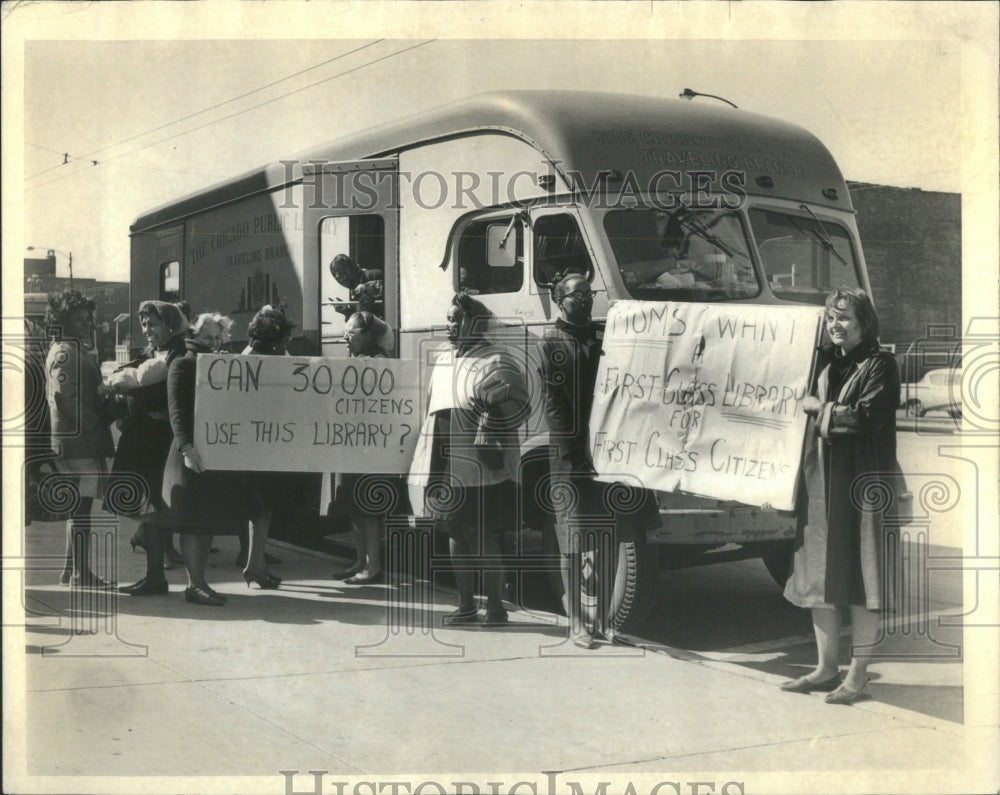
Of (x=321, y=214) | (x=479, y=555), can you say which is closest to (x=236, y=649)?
(x=479, y=555)

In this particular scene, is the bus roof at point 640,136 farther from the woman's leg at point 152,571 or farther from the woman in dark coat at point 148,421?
the woman's leg at point 152,571

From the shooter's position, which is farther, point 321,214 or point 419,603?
point 321,214

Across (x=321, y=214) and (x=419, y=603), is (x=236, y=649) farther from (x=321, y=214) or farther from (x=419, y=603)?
(x=321, y=214)

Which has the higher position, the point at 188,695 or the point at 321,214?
the point at 321,214

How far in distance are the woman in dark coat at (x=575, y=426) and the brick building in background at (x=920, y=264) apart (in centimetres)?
175

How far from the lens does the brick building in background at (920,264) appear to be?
6.26 meters

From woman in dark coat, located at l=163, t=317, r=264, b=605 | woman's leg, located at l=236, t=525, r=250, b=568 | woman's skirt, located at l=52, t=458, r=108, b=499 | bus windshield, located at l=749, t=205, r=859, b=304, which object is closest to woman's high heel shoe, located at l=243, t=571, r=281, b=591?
woman's leg, located at l=236, t=525, r=250, b=568

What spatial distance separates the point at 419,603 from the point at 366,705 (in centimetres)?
205

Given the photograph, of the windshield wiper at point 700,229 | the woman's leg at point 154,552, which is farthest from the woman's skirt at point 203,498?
the windshield wiper at point 700,229

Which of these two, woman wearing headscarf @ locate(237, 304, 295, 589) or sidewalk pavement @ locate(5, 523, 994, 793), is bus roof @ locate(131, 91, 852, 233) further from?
sidewalk pavement @ locate(5, 523, 994, 793)

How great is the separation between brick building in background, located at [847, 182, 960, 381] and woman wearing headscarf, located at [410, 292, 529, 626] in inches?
88.9

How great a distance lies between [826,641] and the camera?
5926mm

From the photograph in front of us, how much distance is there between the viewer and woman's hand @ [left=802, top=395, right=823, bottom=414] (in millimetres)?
5840

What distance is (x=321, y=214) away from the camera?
360 inches
